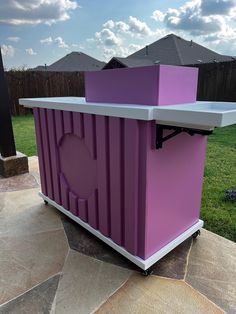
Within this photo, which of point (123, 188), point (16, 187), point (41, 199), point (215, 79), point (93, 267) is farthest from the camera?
point (215, 79)

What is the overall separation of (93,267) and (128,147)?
3.04ft

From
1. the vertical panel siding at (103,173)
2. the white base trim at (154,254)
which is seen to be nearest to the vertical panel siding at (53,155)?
the white base trim at (154,254)

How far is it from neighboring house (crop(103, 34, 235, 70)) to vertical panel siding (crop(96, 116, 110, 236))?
→ 14.6 metres

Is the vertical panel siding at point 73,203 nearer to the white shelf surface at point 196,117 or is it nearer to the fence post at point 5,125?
the white shelf surface at point 196,117

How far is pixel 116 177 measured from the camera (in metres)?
1.58

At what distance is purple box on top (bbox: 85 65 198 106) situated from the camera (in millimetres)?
1388

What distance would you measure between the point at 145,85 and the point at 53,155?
47.6 inches

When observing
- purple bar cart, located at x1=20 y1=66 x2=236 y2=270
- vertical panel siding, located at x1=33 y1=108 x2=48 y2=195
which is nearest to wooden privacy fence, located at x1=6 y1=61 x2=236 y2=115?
purple bar cart, located at x1=20 y1=66 x2=236 y2=270

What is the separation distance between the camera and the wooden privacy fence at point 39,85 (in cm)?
955

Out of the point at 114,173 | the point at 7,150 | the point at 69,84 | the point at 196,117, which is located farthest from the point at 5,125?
the point at 69,84

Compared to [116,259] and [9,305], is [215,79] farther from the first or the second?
[9,305]

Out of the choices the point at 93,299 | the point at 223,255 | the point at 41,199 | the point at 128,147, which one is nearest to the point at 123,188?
the point at 128,147

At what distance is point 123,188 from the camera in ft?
5.10

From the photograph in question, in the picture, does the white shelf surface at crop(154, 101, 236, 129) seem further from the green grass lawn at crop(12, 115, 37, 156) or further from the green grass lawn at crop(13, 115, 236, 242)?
the green grass lawn at crop(12, 115, 37, 156)
